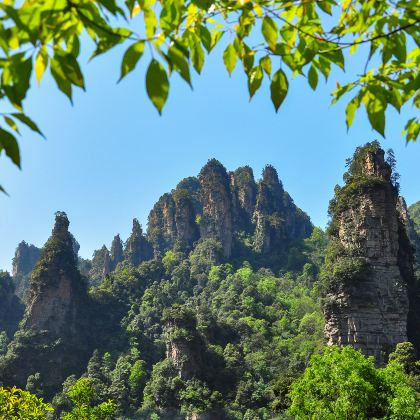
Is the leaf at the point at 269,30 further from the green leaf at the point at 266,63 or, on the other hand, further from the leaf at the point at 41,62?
the leaf at the point at 41,62

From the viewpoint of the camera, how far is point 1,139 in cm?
133

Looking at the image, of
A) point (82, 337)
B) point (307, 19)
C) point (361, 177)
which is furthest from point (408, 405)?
point (82, 337)

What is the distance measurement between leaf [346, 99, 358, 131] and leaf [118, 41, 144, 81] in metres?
0.86

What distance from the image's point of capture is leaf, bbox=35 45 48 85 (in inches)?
55.4

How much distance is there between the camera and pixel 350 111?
181 centimetres

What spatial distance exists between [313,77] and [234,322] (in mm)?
50993

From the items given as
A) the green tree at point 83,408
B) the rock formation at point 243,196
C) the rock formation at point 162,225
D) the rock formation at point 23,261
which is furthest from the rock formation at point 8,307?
the green tree at point 83,408

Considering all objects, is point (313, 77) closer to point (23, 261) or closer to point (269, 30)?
point (269, 30)

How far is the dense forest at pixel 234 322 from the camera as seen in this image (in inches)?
670

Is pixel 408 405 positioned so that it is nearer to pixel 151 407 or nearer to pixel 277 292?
pixel 151 407

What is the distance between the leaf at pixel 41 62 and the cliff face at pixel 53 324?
1964 inches

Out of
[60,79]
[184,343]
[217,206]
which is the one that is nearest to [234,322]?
[184,343]

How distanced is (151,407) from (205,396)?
494 centimetres

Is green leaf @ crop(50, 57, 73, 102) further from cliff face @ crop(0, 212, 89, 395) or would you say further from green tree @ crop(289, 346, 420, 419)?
cliff face @ crop(0, 212, 89, 395)
